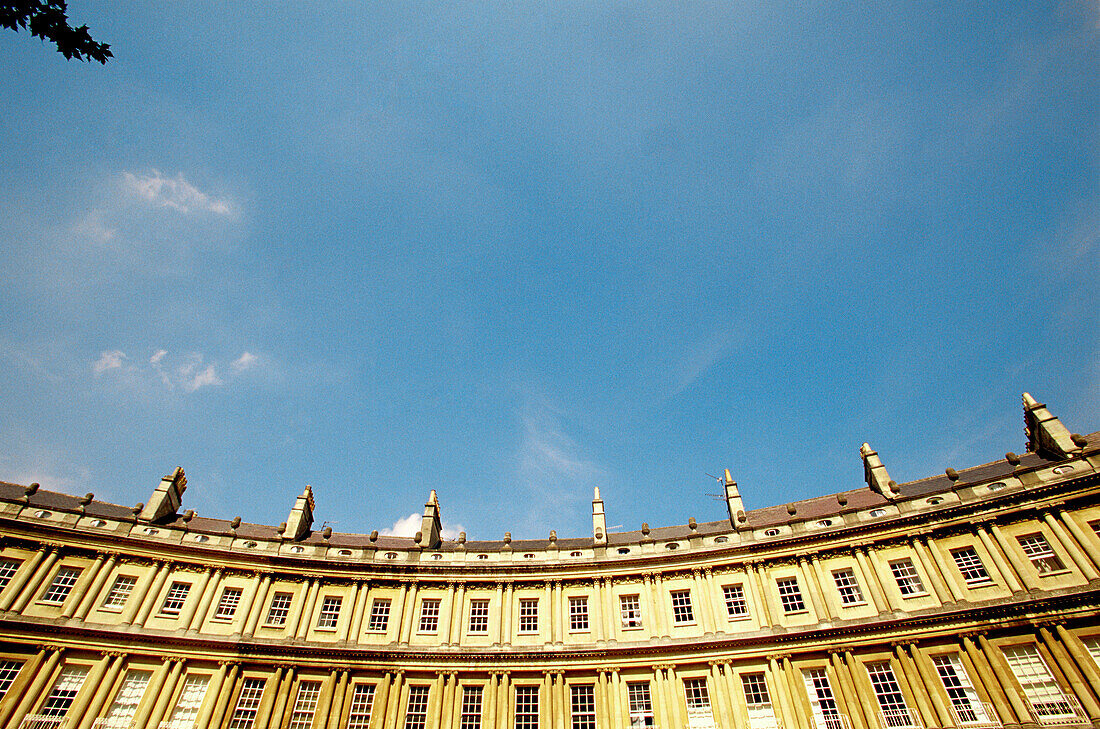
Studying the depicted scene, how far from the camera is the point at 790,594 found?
2612cm

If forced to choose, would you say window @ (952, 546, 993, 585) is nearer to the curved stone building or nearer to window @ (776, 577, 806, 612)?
the curved stone building

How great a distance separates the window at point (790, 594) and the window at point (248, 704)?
80.8 feet

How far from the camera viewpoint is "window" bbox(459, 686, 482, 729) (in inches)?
990

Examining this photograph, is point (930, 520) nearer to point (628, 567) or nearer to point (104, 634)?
point (628, 567)

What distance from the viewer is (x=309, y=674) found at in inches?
1017

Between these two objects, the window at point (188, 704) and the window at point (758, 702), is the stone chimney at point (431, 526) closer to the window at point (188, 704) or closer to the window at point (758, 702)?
the window at point (188, 704)

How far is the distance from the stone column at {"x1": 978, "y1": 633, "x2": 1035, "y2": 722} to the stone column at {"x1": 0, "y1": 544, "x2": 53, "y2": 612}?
1638 inches

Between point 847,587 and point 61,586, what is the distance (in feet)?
123

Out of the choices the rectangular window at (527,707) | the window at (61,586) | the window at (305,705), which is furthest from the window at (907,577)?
the window at (61,586)

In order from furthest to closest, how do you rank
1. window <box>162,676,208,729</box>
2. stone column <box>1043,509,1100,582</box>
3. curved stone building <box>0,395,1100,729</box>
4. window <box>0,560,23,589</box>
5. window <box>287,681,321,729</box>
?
window <box>0,560,23,589</box>
window <box>287,681,321,729</box>
window <box>162,676,208,729</box>
curved stone building <box>0,395,1100,729</box>
stone column <box>1043,509,1100,582</box>

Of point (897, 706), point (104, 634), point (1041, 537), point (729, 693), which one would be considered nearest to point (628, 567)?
point (729, 693)

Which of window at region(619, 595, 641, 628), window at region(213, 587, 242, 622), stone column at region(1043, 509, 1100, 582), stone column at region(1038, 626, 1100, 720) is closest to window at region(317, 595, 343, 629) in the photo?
window at region(213, 587, 242, 622)

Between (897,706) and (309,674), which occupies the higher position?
(309,674)

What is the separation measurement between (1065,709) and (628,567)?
17.0 meters
